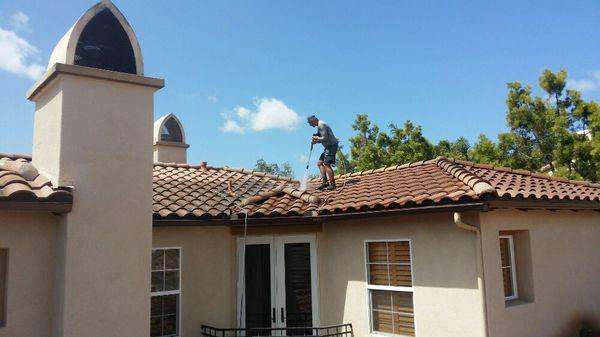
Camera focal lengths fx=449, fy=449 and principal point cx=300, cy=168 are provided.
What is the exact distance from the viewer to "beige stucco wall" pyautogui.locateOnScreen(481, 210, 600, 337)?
7.14 metres

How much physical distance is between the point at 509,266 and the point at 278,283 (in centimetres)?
450

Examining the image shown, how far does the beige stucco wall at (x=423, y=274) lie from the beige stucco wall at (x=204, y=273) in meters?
2.01

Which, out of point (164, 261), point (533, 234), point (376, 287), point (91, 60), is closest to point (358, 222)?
point (376, 287)

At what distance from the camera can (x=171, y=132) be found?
16.3 meters

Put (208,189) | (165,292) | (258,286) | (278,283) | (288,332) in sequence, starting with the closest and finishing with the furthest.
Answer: (165,292) < (288,332) < (278,283) < (258,286) < (208,189)

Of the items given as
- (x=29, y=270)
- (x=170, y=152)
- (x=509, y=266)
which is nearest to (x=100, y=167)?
(x=29, y=270)

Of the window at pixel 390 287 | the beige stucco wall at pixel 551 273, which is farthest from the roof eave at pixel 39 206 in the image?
the beige stucco wall at pixel 551 273

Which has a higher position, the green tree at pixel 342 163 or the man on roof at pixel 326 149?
the green tree at pixel 342 163

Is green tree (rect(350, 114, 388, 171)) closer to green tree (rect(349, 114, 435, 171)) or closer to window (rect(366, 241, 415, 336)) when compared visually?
green tree (rect(349, 114, 435, 171))

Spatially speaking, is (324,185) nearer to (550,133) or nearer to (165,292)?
(165,292)

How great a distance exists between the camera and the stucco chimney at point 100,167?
5.95m

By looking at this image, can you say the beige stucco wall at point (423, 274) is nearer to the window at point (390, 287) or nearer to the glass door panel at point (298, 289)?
the window at point (390, 287)

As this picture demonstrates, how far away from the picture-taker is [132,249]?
6402 mm

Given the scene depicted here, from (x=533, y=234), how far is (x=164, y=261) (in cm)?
701
